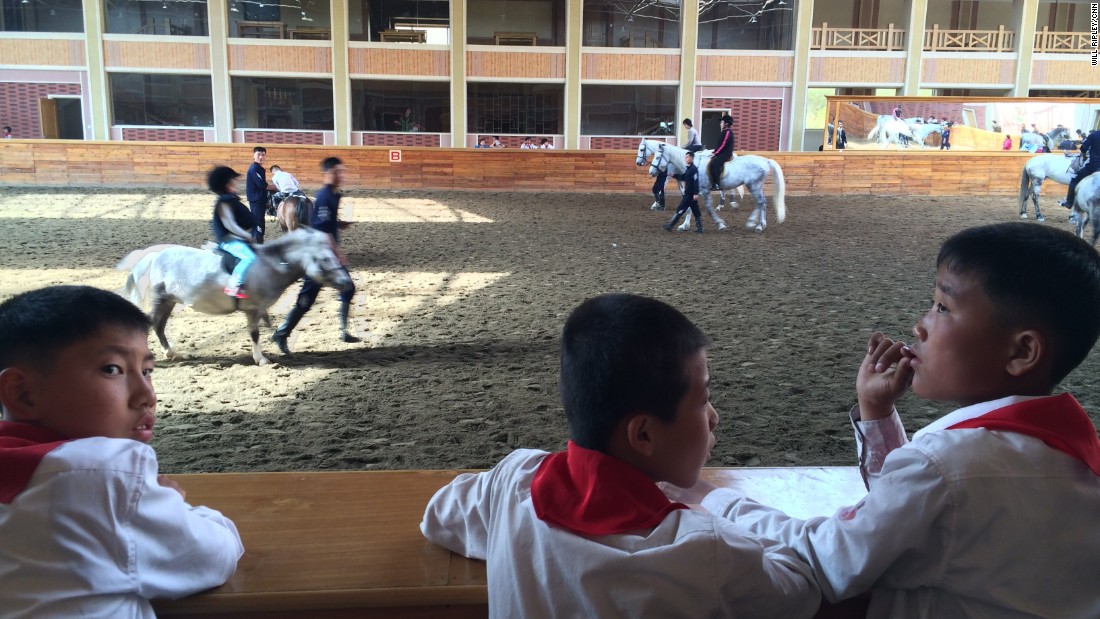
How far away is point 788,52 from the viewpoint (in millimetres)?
24750

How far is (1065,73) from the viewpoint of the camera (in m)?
25.3

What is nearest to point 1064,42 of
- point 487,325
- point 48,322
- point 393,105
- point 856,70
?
point 856,70

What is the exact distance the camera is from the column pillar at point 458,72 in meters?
23.8

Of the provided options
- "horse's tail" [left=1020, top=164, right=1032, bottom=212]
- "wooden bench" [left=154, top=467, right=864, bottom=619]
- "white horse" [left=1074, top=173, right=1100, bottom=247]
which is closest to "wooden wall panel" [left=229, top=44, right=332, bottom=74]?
"horse's tail" [left=1020, top=164, right=1032, bottom=212]

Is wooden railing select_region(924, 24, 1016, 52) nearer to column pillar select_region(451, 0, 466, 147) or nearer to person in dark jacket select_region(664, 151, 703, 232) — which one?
column pillar select_region(451, 0, 466, 147)

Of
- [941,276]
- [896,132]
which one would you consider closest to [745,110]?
[896,132]

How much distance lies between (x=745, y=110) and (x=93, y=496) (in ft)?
84.0

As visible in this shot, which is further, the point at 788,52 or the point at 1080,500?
the point at 788,52

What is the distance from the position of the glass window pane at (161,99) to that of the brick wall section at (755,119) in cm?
1555

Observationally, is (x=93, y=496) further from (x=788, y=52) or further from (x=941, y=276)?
(x=788, y=52)

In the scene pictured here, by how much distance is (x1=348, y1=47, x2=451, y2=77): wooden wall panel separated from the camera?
24.1m

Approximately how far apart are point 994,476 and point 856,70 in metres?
26.6

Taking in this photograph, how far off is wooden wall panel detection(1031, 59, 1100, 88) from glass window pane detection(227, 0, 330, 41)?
22.2 meters

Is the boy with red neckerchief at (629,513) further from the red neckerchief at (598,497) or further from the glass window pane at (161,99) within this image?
the glass window pane at (161,99)
